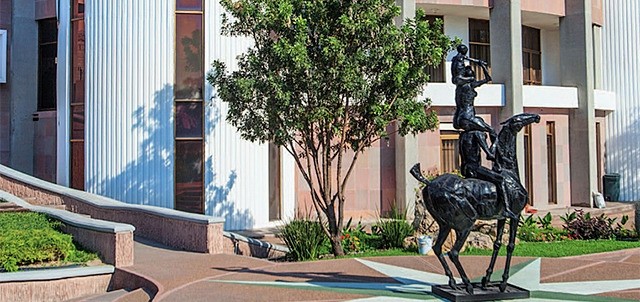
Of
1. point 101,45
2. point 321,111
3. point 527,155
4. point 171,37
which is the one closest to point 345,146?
point 321,111

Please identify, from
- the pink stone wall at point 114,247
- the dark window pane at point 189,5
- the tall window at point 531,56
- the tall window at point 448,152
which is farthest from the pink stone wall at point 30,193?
the tall window at point 531,56

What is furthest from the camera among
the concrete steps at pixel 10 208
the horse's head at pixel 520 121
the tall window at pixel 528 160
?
the tall window at pixel 528 160

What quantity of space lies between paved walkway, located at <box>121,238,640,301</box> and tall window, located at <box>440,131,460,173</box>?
30.4 ft

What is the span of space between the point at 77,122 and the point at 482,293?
46.3 ft

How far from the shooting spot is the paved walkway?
933 centimetres

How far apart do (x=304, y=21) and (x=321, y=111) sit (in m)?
1.75

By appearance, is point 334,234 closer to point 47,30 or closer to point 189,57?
point 189,57

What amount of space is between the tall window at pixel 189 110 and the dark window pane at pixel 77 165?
3259 millimetres

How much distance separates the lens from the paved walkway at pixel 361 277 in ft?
30.6

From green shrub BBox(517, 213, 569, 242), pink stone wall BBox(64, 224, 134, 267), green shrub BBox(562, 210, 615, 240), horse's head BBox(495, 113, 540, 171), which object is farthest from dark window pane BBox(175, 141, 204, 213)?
horse's head BBox(495, 113, 540, 171)

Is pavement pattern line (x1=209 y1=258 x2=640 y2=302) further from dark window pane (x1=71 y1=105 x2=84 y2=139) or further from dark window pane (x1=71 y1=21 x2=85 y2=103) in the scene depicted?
dark window pane (x1=71 y1=21 x2=85 y2=103)

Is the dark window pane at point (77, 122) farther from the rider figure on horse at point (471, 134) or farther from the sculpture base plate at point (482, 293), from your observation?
the sculpture base plate at point (482, 293)

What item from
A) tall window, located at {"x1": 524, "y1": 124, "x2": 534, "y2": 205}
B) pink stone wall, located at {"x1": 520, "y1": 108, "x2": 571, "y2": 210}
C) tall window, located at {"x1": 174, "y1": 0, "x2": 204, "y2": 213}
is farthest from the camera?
pink stone wall, located at {"x1": 520, "y1": 108, "x2": 571, "y2": 210}

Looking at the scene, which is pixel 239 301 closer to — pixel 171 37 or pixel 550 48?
pixel 171 37
